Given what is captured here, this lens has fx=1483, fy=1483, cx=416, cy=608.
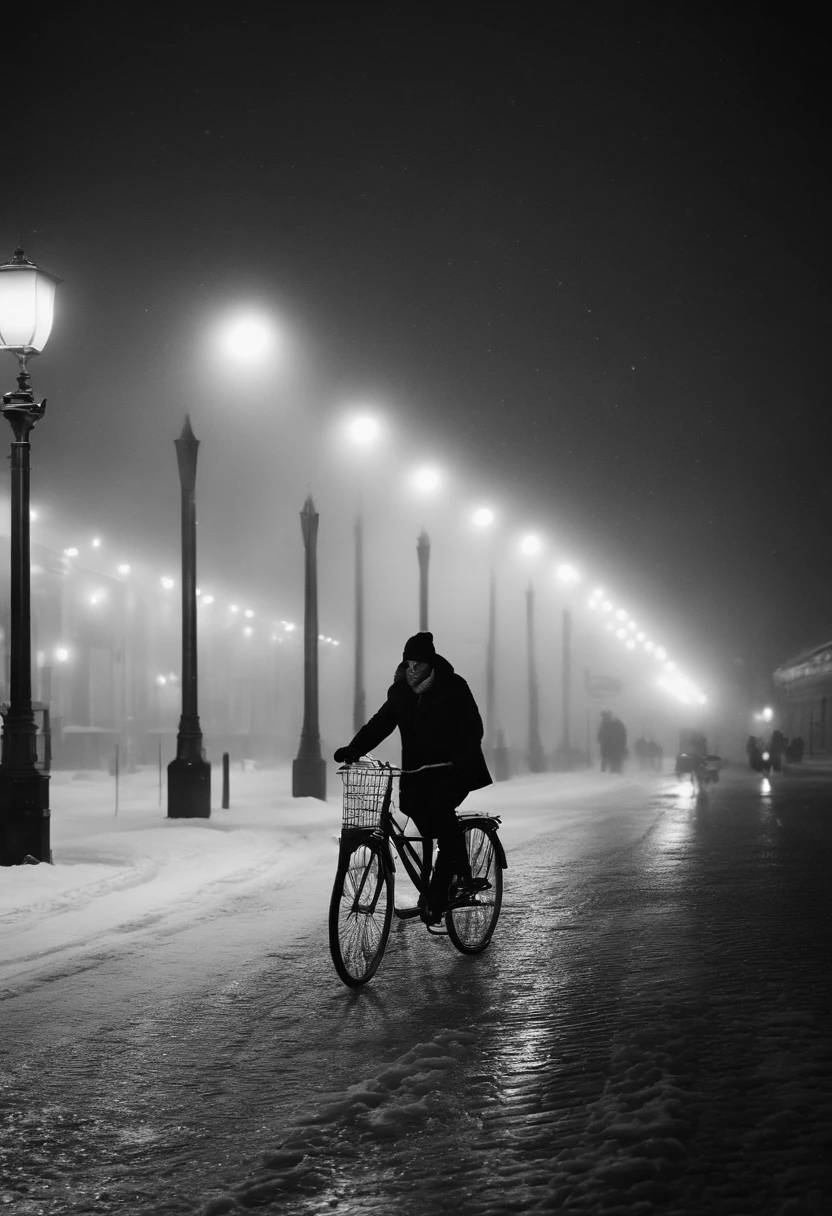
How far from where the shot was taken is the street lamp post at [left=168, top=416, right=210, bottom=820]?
2136cm

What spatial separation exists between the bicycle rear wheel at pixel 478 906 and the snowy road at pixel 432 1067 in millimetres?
151

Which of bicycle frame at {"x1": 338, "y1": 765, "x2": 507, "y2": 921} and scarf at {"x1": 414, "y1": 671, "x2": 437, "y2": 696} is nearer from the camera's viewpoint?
→ bicycle frame at {"x1": 338, "y1": 765, "x2": 507, "y2": 921}

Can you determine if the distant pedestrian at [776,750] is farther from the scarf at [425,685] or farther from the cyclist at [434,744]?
the scarf at [425,685]

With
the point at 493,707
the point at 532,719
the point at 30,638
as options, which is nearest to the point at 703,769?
the point at 493,707

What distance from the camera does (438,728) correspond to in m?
8.66

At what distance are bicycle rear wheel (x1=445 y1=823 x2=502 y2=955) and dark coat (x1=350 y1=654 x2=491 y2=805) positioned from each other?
50cm

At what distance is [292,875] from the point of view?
14.5 meters

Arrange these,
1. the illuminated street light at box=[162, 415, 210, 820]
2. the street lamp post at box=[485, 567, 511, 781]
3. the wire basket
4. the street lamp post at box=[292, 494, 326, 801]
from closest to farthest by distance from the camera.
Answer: the wire basket
the illuminated street light at box=[162, 415, 210, 820]
the street lamp post at box=[292, 494, 326, 801]
the street lamp post at box=[485, 567, 511, 781]

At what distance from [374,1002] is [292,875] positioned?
→ 22.2 ft

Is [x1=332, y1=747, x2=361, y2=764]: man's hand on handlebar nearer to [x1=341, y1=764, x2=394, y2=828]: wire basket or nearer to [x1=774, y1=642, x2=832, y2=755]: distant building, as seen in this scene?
[x1=341, y1=764, x2=394, y2=828]: wire basket

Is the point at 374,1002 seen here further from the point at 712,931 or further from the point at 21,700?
the point at 21,700

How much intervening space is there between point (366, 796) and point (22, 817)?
21.3 ft

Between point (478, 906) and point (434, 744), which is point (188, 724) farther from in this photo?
point (434, 744)

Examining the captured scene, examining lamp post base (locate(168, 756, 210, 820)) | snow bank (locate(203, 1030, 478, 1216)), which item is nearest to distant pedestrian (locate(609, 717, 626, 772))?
lamp post base (locate(168, 756, 210, 820))
